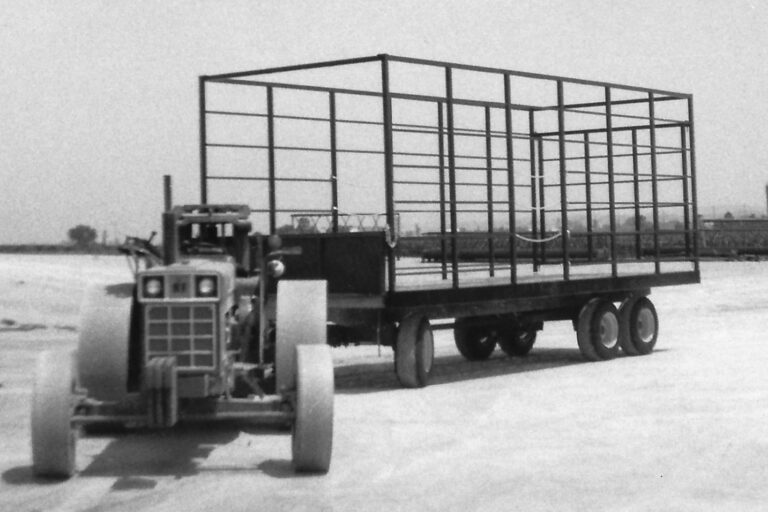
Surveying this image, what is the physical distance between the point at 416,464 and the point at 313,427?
1001mm

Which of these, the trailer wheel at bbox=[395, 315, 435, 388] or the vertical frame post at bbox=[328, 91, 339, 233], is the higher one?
the vertical frame post at bbox=[328, 91, 339, 233]

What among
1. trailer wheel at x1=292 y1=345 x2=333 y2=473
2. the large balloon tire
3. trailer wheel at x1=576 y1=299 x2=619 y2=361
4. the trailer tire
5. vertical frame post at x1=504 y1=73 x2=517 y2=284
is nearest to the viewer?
trailer wheel at x1=292 y1=345 x2=333 y2=473

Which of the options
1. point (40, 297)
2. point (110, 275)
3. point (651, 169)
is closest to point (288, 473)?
point (651, 169)

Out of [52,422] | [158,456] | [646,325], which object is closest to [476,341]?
[646,325]

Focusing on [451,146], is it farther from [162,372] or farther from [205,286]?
[162,372]

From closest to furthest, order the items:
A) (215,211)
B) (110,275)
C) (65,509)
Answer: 1. (65,509)
2. (215,211)
3. (110,275)

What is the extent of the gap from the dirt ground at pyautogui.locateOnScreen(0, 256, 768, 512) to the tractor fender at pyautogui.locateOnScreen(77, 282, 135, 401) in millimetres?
702

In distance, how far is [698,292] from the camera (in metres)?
28.7

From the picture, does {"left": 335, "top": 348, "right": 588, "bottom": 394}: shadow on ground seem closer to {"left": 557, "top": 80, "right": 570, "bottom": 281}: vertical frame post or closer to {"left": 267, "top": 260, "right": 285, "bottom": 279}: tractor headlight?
{"left": 557, "top": 80, "right": 570, "bottom": 281}: vertical frame post

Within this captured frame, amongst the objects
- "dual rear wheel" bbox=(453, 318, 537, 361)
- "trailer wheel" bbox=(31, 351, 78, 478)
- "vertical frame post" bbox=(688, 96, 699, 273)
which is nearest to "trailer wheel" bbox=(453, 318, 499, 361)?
"dual rear wheel" bbox=(453, 318, 537, 361)

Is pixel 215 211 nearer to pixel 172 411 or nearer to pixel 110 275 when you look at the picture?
pixel 172 411

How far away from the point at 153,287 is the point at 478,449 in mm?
3060

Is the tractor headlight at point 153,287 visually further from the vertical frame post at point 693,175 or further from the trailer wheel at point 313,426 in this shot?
the vertical frame post at point 693,175

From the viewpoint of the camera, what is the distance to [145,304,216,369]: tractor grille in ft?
27.4
